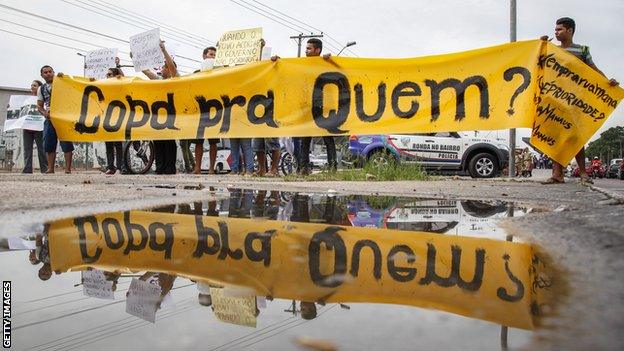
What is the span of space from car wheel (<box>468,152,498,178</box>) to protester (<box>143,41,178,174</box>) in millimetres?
7883

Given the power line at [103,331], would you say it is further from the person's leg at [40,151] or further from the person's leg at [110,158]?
the person's leg at [40,151]

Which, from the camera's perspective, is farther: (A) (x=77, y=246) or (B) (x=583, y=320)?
(A) (x=77, y=246)

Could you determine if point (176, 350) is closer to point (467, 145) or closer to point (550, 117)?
point (550, 117)

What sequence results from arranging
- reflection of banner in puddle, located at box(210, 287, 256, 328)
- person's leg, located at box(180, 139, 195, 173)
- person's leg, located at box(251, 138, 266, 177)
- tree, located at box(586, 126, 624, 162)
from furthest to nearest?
1. tree, located at box(586, 126, 624, 162)
2. person's leg, located at box(180, 139, 195, 173)
3. person's leg, located at box(251, 138, 266, 177)
4. reflection of banner in puddle, located at box(210, 287, 256, 328)

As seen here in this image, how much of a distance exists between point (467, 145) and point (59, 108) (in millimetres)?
9519

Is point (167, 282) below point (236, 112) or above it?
below

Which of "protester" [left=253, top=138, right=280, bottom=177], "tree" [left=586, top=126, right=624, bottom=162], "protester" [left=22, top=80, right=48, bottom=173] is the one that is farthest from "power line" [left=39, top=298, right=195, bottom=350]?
"tree" [left=586, top=126, right=624, bottom=162]

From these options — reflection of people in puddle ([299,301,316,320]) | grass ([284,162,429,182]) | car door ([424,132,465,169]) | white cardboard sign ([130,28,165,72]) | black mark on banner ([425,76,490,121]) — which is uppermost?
white cardboard sign ([130,28,165,72])

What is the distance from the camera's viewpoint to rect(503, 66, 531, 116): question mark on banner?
6141 millimetres

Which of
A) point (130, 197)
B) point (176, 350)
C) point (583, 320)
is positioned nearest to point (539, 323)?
point (583, 320)

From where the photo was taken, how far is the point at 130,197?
12.3 ft

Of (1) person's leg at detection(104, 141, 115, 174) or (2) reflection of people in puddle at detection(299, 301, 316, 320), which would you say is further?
(1) person's leg at detection(104, 141, 115, 174)

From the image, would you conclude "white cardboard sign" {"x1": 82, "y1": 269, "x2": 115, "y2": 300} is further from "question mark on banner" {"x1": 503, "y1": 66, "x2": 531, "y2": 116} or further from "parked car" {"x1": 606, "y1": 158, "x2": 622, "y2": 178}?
"parked car" {"x1": 606, "y1": 158, "x2": 622, "y2": 178}

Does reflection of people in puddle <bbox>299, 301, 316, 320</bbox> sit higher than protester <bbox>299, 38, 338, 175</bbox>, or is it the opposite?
protester <bbox>299, 38, 338, 175</bbox>
